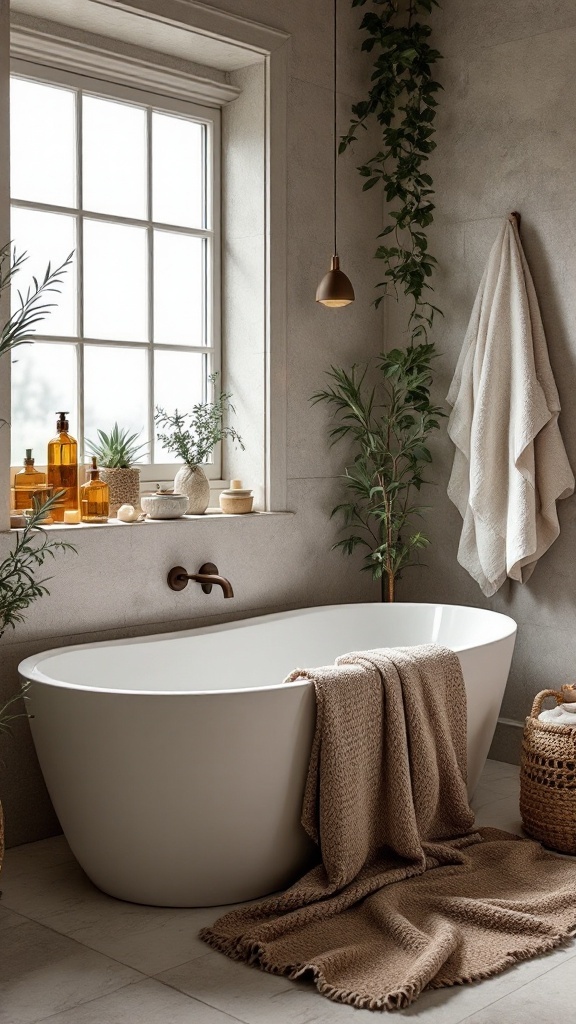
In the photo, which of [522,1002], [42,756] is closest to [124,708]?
[42,756]

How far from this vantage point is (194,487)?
3.66m

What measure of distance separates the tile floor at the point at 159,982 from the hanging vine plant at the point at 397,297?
1771mm

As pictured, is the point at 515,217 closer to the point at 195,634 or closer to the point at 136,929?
the point at 195,634

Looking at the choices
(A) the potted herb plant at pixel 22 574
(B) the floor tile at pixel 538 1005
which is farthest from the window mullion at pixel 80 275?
(B) the floor tile at pixel 538 1005

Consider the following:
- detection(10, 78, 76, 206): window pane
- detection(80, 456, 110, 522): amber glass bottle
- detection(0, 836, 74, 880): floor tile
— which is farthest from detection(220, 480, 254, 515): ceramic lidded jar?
detection(0, 836, 74, 880): floor tile

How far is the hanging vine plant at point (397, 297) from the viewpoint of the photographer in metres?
3.97

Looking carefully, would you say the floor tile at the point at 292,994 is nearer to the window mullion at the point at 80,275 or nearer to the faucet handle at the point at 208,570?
the faucet handle at the point at 208,570

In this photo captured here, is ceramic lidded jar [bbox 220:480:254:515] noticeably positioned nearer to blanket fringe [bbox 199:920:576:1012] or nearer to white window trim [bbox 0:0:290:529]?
white window trim [bbox 0:0:290:529]

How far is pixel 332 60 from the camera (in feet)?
12.9

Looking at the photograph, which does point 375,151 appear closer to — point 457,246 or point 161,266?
point 457,246

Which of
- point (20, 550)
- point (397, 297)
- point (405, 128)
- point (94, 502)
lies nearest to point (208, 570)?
point (94, 502)

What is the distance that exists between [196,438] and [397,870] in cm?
→ 179

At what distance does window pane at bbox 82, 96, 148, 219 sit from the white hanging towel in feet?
4.19

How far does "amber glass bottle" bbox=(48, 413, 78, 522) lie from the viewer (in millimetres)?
3320
